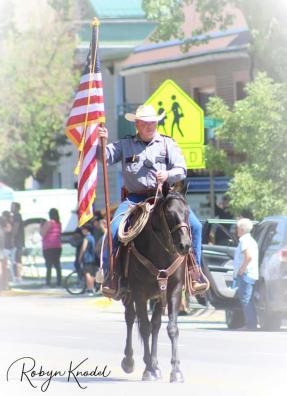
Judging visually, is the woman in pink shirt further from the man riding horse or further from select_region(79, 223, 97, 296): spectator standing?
the man riding horse

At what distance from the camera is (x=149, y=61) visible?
47094mm

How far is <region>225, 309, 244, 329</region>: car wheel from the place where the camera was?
21953 millimetres

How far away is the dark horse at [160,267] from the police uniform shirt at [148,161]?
0.24 metres

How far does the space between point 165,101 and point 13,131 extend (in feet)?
121

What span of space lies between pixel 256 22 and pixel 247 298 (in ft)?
34.3

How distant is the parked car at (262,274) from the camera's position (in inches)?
806

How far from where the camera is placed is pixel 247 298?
67.4ft

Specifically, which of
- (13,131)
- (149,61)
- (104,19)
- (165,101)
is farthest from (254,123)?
(13,131)

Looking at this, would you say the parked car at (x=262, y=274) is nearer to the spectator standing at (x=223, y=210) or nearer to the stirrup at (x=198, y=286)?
the stirrup at (x=198, y=286)

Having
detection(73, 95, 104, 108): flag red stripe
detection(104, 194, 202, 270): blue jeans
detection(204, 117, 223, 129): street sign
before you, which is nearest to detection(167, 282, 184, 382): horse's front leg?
detection(104, 194, 202, 270): blue jeans

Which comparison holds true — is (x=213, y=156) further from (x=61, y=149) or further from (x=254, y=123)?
(x=61, y=149)

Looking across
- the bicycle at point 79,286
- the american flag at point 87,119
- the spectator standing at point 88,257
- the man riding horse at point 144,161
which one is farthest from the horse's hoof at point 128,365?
the bicycle at point 79,286

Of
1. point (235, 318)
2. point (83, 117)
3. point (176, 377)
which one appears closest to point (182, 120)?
point (235, 318)

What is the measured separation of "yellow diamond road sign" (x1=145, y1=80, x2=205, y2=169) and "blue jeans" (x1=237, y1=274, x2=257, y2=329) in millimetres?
5102
